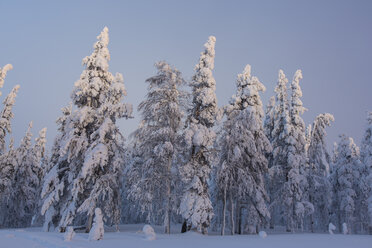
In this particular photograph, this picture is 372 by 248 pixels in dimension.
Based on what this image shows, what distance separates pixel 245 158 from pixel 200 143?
241 inches

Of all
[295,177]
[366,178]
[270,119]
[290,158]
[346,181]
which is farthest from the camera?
[270,119]

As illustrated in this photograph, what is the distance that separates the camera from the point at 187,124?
25.1 m

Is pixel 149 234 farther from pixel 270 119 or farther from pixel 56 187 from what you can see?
pixel 270 119

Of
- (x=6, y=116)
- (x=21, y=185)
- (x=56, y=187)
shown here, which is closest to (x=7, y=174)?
(x=21, y=185)

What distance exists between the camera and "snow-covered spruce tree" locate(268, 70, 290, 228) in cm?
3184

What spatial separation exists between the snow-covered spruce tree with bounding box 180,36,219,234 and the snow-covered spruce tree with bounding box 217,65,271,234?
2062mm

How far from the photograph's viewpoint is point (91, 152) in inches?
818

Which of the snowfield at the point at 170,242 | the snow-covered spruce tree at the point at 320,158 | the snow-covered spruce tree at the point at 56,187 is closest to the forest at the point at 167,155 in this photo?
the snow-covered spruce tree at the point at 56,187

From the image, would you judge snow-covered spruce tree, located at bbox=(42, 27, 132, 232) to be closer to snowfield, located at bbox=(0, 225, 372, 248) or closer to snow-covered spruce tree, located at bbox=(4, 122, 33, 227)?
snowfield, located at bbox=(0, 225, 372, 248)

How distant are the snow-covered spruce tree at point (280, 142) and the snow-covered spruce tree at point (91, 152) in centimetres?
1718

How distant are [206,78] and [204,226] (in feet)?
38.6

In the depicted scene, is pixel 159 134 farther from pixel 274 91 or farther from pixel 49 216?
pixel 274 91

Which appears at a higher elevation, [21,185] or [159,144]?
[159,144]

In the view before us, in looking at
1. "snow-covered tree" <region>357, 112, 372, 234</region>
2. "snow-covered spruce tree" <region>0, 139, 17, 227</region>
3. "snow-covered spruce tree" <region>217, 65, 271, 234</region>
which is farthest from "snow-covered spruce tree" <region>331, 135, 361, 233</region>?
"snow-covered spruce tree" <region>0, 139, 17, 227</region>
